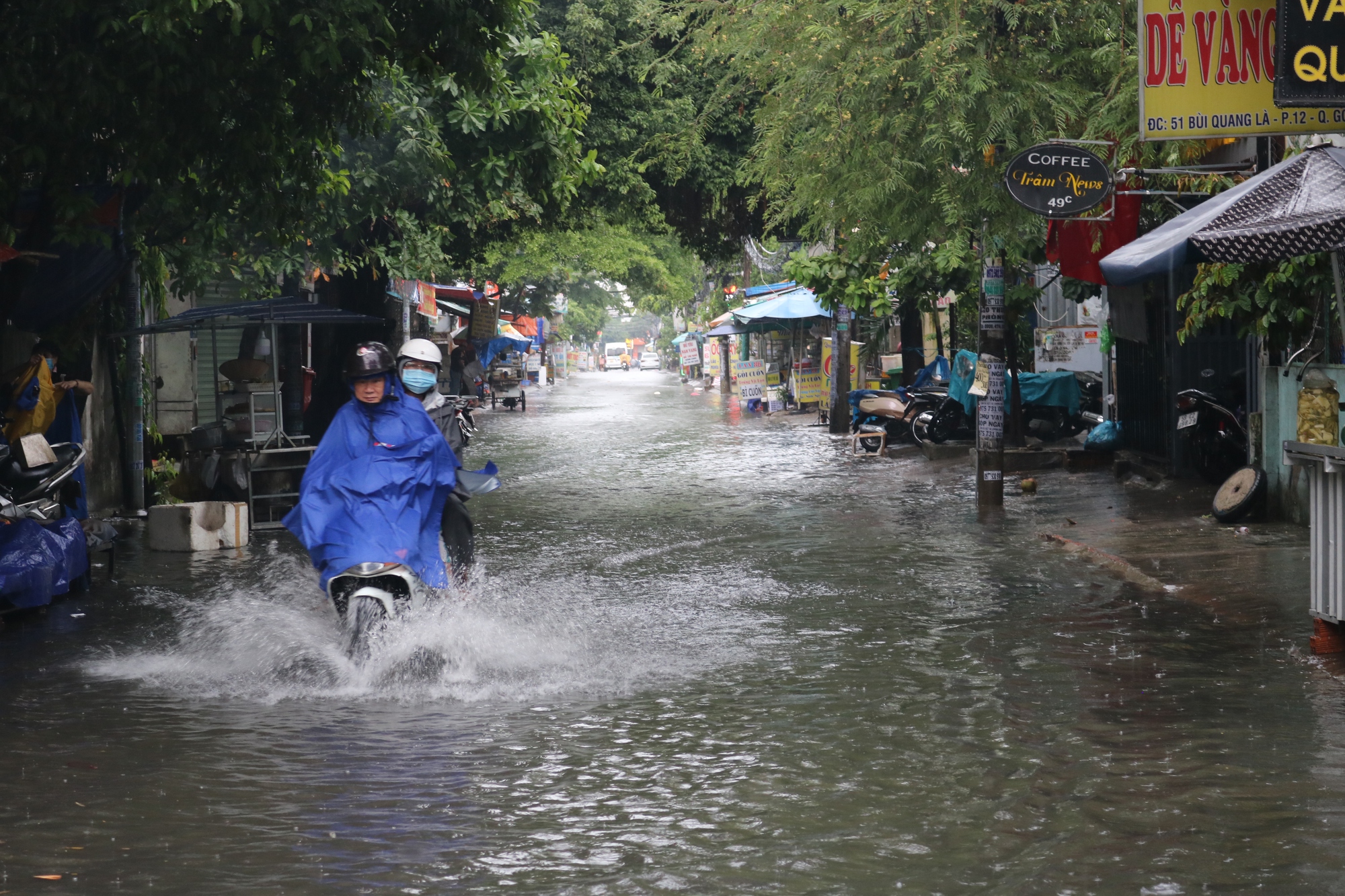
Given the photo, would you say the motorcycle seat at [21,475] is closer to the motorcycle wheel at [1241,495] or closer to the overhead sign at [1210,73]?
the overhead sign at [1210,73]

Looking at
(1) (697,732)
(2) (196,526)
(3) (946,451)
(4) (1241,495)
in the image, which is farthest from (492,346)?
(1) (697,732)

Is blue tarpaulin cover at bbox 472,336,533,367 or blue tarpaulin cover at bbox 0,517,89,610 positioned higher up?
blue tarpaulin cover at bbox 472,336,533,367

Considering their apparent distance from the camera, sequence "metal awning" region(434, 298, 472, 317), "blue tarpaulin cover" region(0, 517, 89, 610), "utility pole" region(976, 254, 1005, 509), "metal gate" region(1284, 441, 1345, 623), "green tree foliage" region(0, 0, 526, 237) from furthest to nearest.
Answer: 1. "metal awning" region(434, 298, 472, 317)
2. "utility pole" region(976, 254, 1005, 509)
3. "blue tarpaulin cover" region(0, 517, 89, 610)
4. "green tree foliage" region(0, 0, 526, 237)
5. "metal gate" region(1284, 441, 1345, 623)

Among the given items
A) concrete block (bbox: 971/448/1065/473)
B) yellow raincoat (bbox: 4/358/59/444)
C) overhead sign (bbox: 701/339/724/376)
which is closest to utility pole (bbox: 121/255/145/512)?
yellow raincoat (bbox: 4/358/59/444)

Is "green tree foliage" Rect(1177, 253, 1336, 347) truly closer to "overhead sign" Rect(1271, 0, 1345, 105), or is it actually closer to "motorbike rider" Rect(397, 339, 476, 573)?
"overhead sign" Rect(1271, 0, 1345, 105)

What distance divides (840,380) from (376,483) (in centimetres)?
2215

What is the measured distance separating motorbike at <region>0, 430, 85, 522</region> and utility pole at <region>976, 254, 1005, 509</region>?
27.8 feet

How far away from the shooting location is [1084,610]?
9234 millimetres

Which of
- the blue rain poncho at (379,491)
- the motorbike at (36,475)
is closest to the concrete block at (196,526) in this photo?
the motorbike at (36,475)

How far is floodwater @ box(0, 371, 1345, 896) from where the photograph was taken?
4680mm

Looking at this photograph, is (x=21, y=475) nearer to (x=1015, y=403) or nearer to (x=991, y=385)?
(x=991, y=385)

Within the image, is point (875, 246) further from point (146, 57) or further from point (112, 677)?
point (112, 677)

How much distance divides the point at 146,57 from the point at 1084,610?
6708mm

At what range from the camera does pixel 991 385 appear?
50.3 feet
